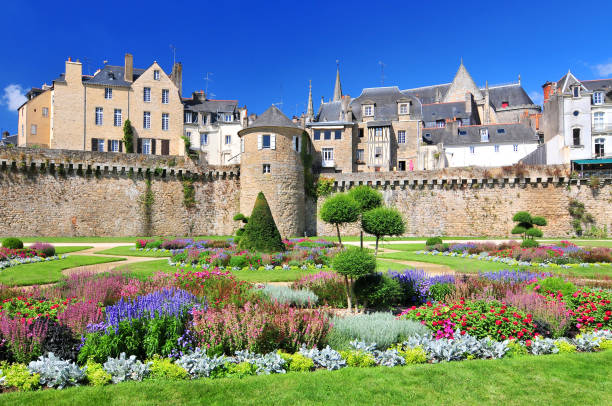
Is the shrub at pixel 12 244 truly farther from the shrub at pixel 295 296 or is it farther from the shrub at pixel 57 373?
the shrub at pixel 57 373

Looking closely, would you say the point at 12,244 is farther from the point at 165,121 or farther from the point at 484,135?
the point at 484,135

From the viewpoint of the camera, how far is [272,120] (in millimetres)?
33469

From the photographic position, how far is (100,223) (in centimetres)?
3303

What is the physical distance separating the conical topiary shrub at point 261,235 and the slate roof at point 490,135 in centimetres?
3162

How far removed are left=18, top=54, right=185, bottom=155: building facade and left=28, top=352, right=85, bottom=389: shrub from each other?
41.2 m

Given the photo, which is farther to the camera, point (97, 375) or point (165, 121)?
point (165, 121)

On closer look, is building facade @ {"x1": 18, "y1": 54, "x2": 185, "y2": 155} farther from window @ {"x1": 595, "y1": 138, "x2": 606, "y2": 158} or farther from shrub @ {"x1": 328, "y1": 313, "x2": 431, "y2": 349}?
shrub @ {"x1": 328, "y1": 313, "x2": 431, "y2": 349}

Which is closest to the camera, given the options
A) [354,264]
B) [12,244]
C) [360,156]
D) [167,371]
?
[167,371]

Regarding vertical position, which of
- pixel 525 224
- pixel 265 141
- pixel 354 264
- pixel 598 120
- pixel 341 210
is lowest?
pixel 354 264

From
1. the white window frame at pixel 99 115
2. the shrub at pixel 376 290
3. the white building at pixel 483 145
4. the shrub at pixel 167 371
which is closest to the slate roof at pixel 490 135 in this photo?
the white building at pixel 483 145

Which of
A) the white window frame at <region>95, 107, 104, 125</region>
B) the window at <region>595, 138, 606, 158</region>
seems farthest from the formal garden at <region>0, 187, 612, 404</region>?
the window at <region>595, 138, 606, 158</region>

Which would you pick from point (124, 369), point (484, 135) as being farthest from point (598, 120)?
point (124, 369)

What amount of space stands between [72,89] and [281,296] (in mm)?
41013

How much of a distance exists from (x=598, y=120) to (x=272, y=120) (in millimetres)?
30907
